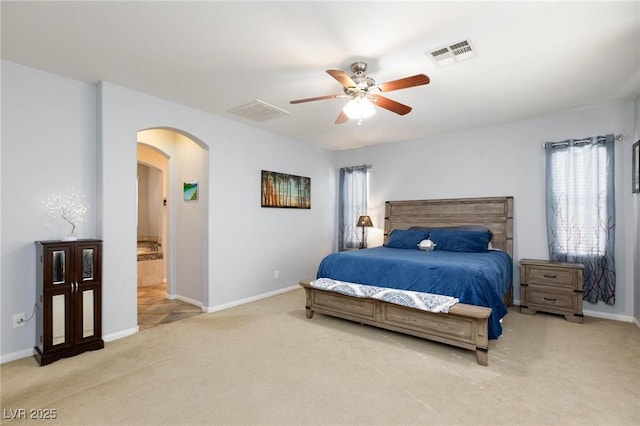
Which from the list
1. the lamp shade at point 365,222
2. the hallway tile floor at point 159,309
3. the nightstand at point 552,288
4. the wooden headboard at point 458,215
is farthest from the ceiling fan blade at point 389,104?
the hallway tile floor at point 159,309

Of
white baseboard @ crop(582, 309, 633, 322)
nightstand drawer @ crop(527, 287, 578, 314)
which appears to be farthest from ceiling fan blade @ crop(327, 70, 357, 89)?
white baseboard @ crop(582, 309, 633, 322)

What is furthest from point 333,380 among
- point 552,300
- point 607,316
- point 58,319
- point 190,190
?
point 607,316

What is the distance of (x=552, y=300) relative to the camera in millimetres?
3697

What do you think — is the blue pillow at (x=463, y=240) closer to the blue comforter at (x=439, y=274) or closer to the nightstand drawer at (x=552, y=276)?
the blue comforter at (x=439, y=274)

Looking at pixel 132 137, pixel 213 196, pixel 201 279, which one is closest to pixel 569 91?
pixel 213 196

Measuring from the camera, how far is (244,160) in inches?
176

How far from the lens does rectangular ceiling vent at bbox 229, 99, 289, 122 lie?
3666 mm

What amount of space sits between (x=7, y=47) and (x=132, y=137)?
109 centimetres

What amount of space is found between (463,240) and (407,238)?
0.79m

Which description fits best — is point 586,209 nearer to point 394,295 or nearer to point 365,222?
point 394,295

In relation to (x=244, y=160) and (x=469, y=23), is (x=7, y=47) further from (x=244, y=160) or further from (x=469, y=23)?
(x=469, y=23)

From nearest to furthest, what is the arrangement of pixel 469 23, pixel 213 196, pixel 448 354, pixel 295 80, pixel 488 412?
pixel 488 412 < pixel 469 23 < pixel 448 354 < pixel 295 80 < pixel 213 196

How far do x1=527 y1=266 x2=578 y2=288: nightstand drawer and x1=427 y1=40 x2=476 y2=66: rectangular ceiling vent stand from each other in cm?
277

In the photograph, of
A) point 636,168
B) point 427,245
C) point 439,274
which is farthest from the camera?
point 427,245
